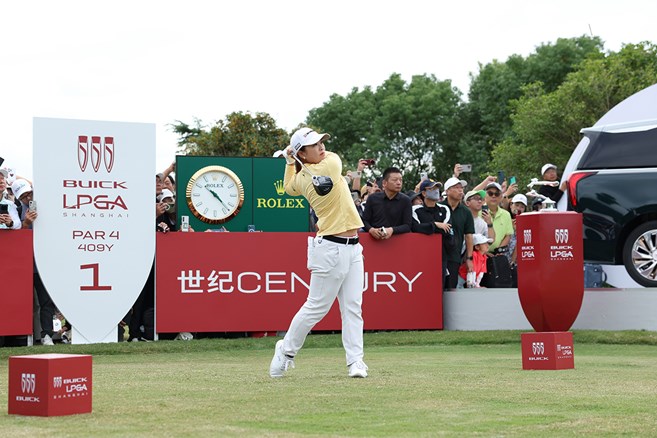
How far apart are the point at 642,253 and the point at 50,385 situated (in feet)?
37.4

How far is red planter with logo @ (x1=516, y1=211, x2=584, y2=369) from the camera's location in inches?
565

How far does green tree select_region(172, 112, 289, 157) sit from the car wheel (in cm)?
3723

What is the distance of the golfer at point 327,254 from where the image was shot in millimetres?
9688

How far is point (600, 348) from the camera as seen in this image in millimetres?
13875

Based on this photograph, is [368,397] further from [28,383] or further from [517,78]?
[517,78]

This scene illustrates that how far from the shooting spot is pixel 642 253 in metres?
16.3

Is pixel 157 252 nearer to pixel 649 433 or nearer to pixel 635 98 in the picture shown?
pixel 635 98

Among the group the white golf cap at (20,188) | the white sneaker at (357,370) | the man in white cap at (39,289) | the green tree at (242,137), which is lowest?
the white sneaker at (357,370)

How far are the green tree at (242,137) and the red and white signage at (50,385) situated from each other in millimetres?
45950

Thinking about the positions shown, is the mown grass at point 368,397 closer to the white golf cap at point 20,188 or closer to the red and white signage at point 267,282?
the red and white signage at point 267,282

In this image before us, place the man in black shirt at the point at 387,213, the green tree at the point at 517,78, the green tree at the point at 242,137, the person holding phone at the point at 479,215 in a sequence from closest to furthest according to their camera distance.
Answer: the man in black shirt at the point at 387,213, the person holding phone at the point at 479,215, the green tree at the point at 242,137, the green tree at the point at 517,78

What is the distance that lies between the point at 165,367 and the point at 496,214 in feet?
25.0

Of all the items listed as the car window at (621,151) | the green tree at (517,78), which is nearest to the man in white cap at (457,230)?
the car window at (621,151)

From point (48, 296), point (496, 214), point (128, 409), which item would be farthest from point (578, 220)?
point (128, 409)
